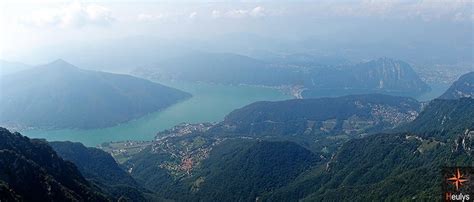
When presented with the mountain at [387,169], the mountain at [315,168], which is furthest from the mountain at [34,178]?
the mountain at [387,169]

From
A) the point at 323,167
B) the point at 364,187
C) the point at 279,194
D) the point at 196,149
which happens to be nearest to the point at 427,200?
the point at 364,187

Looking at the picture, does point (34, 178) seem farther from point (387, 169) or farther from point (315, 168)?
point (315, 168)

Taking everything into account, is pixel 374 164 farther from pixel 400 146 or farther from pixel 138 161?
pixel 138 161

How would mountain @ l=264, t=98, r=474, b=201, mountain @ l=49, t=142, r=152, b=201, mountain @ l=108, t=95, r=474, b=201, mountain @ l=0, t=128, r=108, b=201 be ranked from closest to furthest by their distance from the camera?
mountain @ l=0, t=128, r=108, b=201 < mountain @ l=264, t=98, r=474, b=201 < mountain @ l=108, t=95, r=474, b=201 < mountain @ l=49, t=142, r=152, b=201

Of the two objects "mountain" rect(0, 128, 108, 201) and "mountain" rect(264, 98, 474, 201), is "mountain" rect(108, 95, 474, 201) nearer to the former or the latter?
"mountain" rect(264, 98, 474, 201)

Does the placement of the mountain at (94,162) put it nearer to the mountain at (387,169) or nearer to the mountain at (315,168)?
the mountain at (315,168)

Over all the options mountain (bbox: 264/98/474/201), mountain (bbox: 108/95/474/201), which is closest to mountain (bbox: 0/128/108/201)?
mountain (bbox: 108/95/474/201)

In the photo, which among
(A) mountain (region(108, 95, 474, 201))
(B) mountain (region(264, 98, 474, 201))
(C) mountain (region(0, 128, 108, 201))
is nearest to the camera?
(C) mountain (region(0, 128, 108, 201))
